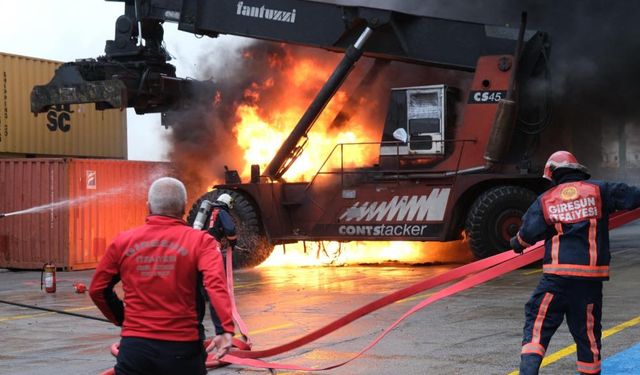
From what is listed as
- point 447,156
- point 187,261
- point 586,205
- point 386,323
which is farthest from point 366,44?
point 187,261

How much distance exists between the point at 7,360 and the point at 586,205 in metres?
5.25

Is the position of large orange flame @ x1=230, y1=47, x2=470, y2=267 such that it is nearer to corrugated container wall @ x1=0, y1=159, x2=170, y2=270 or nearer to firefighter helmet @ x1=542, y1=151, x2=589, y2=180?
corrugated container wall @ x1=0, y1=159, x2=170, y2=270

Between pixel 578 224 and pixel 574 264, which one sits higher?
pixel 578 224

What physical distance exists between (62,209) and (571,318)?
14.9 m

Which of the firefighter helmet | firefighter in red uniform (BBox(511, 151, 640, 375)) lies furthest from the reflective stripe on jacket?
the firefighter helmet

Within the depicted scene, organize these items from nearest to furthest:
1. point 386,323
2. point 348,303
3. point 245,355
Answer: point 245,355
point 386,323
point 348,303

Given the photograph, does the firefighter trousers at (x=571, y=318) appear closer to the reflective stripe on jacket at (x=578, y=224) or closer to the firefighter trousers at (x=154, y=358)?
the reflective stripe on jacket at (x=578, y=224)

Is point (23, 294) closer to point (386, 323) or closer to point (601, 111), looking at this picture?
point (386, 323)

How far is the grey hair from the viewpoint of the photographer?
4871 mm

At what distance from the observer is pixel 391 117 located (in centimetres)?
1669

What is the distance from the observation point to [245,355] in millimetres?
7582

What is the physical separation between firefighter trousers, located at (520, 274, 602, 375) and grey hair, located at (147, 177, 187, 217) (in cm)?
257

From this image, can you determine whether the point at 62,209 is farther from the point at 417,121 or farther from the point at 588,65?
the point at 588,65

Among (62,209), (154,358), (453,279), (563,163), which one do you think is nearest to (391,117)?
(62,209)
